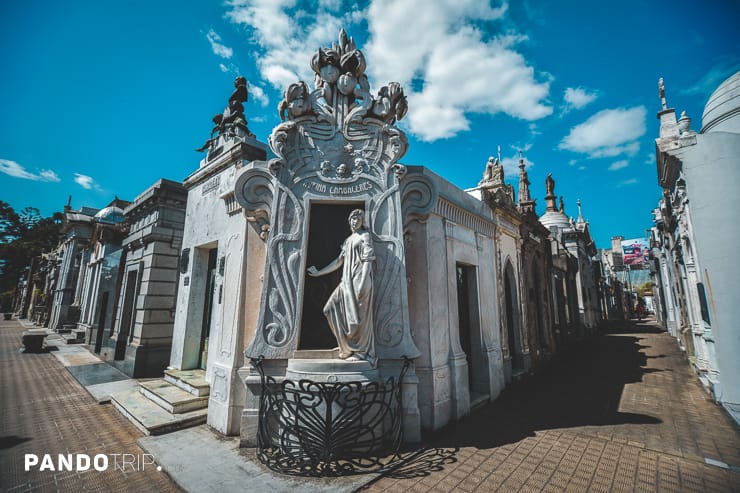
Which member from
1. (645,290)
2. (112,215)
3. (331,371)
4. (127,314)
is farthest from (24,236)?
(645,290)

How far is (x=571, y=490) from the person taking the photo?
Answer: 10.6 feet

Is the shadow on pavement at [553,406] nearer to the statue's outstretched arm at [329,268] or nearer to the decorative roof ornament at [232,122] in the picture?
the statue's outstretched arm at [329,268]

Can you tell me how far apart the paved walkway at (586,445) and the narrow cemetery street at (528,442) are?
0.06 feet

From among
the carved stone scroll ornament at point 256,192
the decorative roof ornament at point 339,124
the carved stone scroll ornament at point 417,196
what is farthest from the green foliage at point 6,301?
the carved stone scroll ornament at point 417,196

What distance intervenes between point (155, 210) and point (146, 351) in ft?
12.7

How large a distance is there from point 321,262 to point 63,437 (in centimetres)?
457

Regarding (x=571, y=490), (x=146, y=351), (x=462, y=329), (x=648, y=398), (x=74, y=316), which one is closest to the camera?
(x=571, y=490)

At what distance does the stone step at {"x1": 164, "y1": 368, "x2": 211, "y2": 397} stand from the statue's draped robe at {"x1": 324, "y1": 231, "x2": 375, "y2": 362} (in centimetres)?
307

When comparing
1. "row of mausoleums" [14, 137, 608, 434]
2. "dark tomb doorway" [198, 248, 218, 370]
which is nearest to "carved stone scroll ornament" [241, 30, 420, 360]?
"row of mausoleums" [14, 137, 608, 434]

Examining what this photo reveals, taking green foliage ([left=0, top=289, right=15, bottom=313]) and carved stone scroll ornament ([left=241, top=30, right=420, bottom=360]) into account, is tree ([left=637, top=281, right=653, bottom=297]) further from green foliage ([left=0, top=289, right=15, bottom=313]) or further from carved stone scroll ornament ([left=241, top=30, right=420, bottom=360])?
green foliage ([left=0, top=289, right=15, bottom=313])

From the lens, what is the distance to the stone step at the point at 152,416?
180 inches

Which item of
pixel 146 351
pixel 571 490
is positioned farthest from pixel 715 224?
pixel 146 351

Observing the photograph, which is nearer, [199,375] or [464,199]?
[199,375]

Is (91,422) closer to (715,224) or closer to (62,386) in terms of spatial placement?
(62,386)
